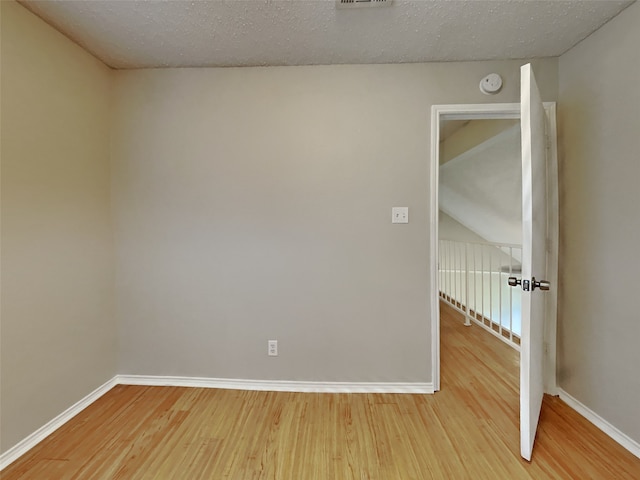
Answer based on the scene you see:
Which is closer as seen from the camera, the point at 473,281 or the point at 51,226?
the point at 51,226

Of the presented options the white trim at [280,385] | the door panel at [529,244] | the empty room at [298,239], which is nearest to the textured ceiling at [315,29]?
the empty room at [298,239]

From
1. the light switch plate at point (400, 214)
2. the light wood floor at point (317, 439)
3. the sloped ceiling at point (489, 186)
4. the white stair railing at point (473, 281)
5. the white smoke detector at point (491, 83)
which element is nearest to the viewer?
the light wood floor at point (317, 439)

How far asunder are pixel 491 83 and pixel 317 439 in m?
2.46

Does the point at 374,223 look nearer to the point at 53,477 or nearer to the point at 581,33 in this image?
the point at 581,33

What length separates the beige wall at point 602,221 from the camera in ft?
4.83

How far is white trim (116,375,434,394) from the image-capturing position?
2.00 meters

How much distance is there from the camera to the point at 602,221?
1.61m

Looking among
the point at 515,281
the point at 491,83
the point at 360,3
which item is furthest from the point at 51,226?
the point at 491,83

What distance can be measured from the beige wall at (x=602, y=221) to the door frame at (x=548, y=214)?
47 millimetres

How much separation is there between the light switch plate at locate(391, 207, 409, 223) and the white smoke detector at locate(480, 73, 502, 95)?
3.12 ft

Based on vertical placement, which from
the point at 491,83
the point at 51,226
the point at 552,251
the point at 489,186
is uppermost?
the point at 491,83

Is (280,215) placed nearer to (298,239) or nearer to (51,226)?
(298,239)

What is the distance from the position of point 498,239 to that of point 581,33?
3330 millimetres

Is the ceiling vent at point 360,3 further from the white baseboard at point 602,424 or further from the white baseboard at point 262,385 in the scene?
the white baseboard at point 602,424
